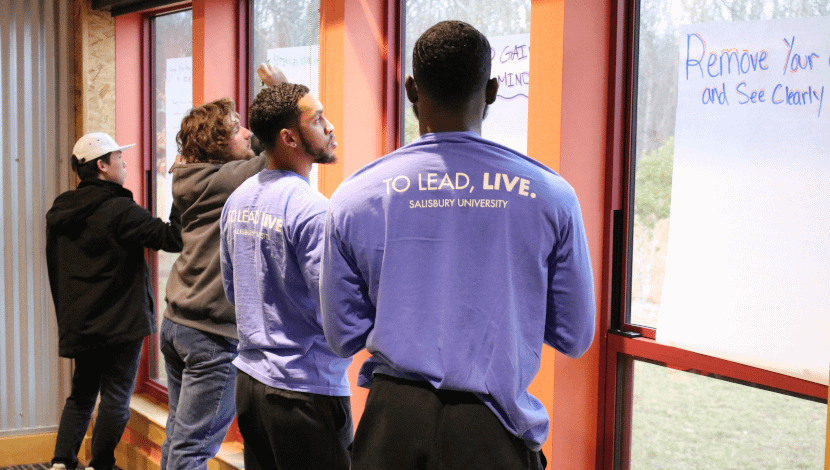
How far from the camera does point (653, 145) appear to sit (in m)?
2.07

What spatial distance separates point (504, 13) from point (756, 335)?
129cm

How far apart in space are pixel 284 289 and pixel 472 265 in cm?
79

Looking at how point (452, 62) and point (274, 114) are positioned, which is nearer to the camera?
point (452, 62)

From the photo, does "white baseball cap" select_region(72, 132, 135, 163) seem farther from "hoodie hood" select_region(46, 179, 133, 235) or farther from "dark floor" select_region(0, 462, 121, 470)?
"dark floor" select_region(0, 462, 121, 470)

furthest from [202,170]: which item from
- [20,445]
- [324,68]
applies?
[20,445]

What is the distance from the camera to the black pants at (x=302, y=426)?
1.79m

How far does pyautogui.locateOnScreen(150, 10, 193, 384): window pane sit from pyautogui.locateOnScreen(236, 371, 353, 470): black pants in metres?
2.40

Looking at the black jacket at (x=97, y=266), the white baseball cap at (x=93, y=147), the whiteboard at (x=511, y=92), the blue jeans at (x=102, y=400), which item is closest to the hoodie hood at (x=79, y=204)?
the black jacket at (x=97, y=266)

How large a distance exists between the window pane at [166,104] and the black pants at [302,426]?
2.40 m

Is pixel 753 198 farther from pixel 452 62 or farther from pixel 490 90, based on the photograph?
pixel 452 62

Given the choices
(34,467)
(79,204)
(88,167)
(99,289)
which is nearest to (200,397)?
(99,289)

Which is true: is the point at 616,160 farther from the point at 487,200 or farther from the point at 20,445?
the point at 20,445

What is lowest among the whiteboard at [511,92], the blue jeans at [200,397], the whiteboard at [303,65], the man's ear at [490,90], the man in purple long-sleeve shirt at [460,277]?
the blue jeans at [200,397]

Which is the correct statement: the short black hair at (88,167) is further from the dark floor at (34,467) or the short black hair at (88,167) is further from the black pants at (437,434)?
the black pants at (437,434)
